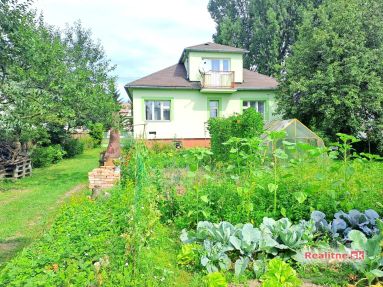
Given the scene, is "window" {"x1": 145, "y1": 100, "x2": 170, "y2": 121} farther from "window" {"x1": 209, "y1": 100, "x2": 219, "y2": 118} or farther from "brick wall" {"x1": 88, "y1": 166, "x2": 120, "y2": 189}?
"brick wall" {"x1": 88, "y1": 166, "x2": 120, "y2": 189}

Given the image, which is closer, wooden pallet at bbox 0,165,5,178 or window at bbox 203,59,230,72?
wooden pallet at bbox 0,165,5,178

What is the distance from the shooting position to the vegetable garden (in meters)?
2.72

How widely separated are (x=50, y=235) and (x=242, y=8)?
3522cm

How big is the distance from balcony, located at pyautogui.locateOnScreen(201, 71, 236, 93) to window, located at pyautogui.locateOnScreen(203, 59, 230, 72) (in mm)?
735

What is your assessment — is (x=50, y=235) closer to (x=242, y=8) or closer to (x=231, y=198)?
(x=231, y=198)

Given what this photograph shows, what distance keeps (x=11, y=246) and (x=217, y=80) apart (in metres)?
17.2

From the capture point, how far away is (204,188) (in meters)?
5.17

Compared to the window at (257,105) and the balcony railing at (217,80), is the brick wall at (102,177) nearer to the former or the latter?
the balcony railing at (217,80)

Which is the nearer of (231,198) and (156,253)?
(156,253)

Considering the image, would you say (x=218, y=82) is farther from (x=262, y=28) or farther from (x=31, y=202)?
(x=31, y=202)

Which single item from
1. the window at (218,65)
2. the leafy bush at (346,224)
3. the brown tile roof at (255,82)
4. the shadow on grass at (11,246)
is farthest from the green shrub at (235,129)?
the window at (218,65)

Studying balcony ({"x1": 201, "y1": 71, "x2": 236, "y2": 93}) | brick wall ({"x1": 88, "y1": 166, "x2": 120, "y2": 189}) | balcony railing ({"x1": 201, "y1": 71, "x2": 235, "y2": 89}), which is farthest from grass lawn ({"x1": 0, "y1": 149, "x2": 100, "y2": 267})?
balcony railing ({"x1": 201, "y1": 71, "x2": 235, "y2": 89})

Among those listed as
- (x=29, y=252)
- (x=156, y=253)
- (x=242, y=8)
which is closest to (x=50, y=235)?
(x=29, y=252)

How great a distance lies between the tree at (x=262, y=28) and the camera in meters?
31.1
